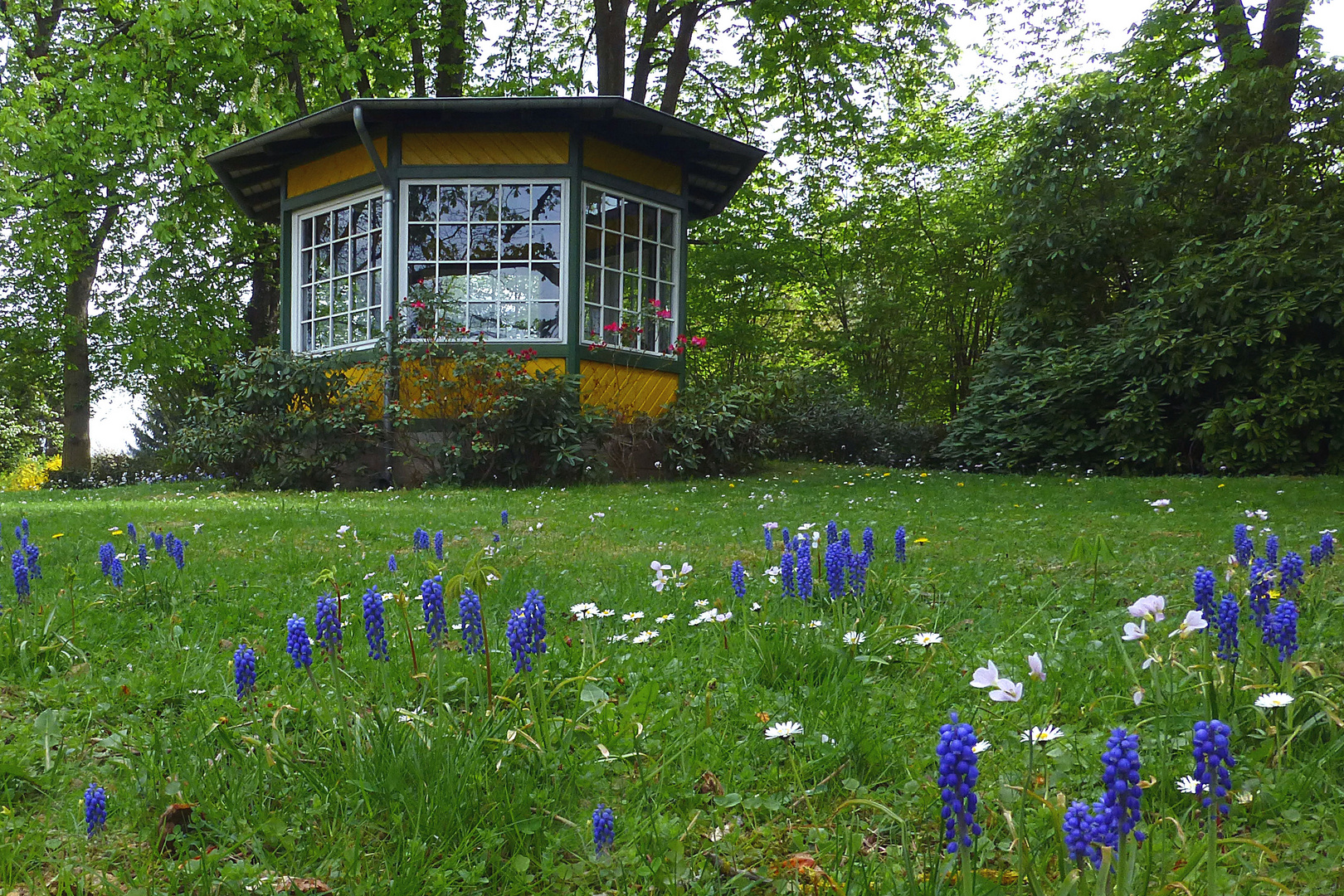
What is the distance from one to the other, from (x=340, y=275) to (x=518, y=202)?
2.85m

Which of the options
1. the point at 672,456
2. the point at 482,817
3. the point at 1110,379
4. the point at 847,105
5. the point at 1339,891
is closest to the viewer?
the point at 1339,891

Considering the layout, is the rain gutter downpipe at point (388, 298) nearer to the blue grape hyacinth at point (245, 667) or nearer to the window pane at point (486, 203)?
the window pane at point (486, 203)

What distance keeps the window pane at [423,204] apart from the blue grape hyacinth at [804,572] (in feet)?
33.0

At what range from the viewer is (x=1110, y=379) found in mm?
12031

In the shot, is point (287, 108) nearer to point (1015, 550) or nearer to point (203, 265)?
point (203, 265)

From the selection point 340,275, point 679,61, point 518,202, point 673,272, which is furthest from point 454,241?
point 679,61

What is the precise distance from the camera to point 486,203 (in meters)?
11.7

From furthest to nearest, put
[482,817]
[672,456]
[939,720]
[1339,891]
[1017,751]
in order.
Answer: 1. [672,456]
2. [939,720]
3. [1017,751]
4. [482,817]
5. [1339,891]

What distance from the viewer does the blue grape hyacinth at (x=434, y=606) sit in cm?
198

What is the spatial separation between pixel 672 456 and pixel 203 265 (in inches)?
461

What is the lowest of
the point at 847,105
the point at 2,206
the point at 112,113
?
the point at 2,206

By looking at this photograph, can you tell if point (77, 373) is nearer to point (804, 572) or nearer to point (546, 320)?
point (546, 320)

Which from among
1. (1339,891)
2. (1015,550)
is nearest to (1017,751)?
(1339,891)

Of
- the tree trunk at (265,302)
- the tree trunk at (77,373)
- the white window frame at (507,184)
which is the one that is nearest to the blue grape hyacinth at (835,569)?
the white window frame at (507,184)
